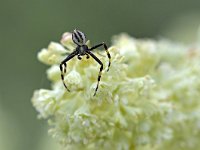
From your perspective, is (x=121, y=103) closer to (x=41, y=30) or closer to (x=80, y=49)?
(x=80, y=49)

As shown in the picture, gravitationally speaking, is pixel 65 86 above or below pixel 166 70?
below

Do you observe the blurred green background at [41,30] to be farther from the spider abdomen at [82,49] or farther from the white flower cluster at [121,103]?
the spider abdomen at [82,49]

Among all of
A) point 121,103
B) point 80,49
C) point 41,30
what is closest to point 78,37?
point 80,49

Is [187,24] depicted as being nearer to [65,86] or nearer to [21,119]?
[21,119]

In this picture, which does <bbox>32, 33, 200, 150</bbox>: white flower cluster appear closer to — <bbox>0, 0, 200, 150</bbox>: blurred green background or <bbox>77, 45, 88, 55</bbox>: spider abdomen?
<bbox>77, 45, 88, 55</bbox>: spider abdomen

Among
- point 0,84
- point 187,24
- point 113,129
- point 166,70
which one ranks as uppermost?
point 187,24

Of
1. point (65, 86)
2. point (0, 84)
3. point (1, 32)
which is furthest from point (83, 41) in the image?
point (1, 32)

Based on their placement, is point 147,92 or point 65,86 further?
point 147,92

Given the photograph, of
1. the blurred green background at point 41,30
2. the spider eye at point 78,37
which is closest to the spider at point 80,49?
the spider eye at point 78,37
